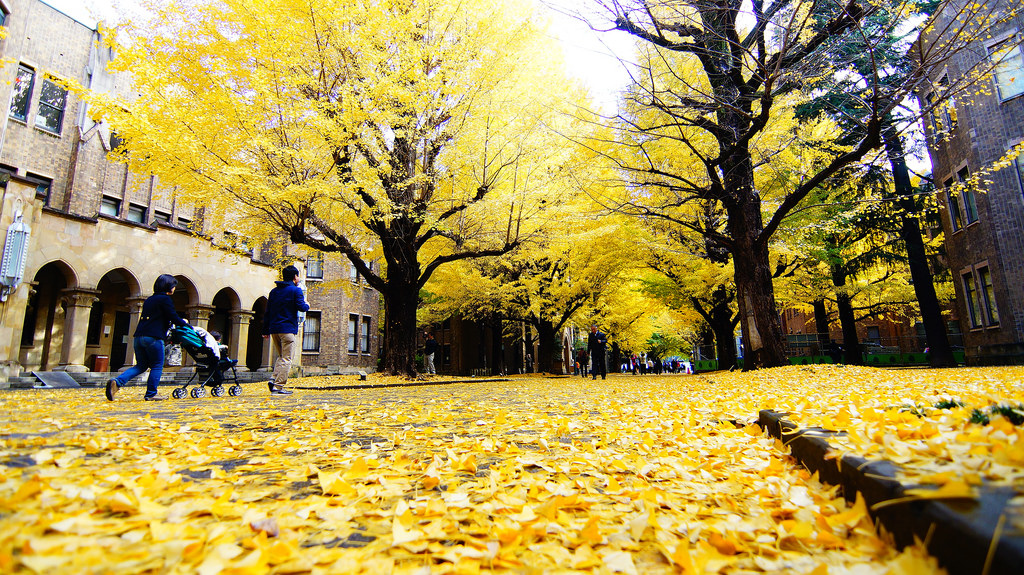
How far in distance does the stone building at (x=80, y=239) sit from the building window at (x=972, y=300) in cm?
2064


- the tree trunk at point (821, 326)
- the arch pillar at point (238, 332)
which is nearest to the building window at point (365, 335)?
the arch pillar at point (238, 332)

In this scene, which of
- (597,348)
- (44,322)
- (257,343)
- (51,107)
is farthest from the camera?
(257,343)

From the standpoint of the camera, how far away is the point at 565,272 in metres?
19.4

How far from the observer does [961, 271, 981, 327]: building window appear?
593 inches

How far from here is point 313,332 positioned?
934 inches

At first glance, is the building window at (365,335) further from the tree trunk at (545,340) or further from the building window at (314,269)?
the tree trunk at (545,340)

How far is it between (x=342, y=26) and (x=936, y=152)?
2102 cm

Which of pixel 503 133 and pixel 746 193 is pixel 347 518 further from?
pixel 746 193

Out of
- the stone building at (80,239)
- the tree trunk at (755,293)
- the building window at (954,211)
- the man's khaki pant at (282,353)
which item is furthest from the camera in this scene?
the building window at (954,211)

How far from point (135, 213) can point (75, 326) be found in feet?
24.4

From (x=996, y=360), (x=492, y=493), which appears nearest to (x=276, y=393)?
(x=492, y=493)

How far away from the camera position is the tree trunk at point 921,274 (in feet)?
47.9

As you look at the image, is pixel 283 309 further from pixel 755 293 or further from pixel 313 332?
pixel 313 332

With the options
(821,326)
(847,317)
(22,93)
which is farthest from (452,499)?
(821,326)
